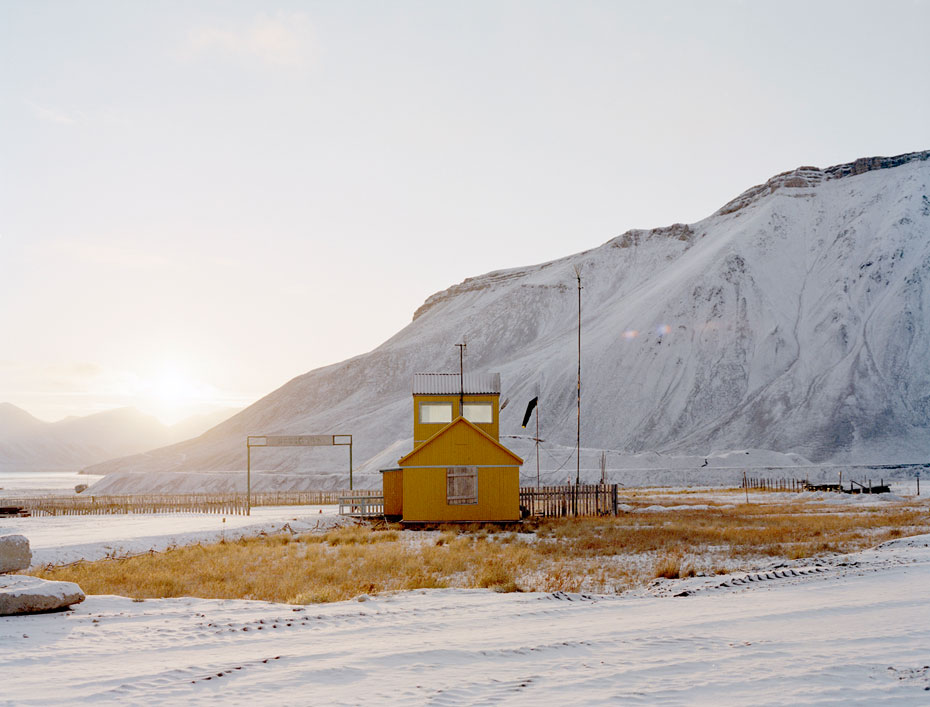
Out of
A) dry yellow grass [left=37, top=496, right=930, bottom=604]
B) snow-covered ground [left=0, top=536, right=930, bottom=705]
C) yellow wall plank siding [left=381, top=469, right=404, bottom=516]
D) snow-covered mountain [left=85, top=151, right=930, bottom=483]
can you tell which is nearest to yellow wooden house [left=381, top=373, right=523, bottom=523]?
dry yellow grass [left=37, top=496, right=930, bottom=604]

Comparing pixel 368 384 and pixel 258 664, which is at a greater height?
pixel 368 384

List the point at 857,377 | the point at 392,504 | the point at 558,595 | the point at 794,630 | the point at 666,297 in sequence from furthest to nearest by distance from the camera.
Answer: the point at 666,297, the point at 857,377, the point at 392,504, the point at 558,595, the point at 794,630

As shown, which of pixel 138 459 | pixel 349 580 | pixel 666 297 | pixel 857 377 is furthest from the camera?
pixel 138 459

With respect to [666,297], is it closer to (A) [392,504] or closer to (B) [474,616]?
(A) [392,504]

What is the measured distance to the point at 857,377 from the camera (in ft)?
→ 313

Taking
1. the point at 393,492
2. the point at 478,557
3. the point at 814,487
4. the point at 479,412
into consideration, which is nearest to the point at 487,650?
the point at 478,557

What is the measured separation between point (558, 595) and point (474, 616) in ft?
7.39

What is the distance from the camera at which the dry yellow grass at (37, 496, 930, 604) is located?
14992 millimetres

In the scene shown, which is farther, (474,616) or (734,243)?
(734,243)

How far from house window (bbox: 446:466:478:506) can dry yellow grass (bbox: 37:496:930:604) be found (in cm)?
206

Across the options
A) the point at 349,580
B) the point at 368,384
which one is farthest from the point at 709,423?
the point at 349,580

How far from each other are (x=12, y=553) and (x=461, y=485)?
57.6ft

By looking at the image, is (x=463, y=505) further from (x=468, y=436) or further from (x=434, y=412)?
(x=434, y=412)

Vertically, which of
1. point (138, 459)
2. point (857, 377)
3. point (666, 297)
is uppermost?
point (666, 297)
